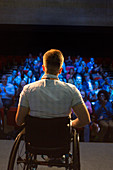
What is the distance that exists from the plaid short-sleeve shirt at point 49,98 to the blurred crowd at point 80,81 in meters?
2.89

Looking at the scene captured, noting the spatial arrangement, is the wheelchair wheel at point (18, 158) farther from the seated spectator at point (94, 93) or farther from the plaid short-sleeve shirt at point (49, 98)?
the seated spectator at point (94, 93)

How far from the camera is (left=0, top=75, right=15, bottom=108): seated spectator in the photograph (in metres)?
4.34

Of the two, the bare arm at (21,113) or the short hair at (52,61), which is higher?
the short hair at (52,61)

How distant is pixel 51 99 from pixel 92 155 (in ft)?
6.44

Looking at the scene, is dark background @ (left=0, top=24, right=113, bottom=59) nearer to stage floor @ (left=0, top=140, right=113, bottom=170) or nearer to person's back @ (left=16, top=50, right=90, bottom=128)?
stage floor @ (left=0, top=140, right=113, bottom=170)

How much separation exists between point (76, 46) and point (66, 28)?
0.46 meters

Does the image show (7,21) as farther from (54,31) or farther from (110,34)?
(110,34)

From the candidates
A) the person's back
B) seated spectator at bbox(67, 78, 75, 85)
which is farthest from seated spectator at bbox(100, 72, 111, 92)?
the person's back

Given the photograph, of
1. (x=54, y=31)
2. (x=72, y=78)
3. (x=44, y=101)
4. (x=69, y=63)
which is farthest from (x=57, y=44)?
(x=44, y=101)

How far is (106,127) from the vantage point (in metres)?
4.05

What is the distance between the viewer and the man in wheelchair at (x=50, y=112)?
142cm

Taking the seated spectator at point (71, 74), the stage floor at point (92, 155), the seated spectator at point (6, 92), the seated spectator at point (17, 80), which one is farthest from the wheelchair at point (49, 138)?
the seated spectator at point (71, 74)

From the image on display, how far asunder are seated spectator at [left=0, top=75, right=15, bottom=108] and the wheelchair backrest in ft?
9.79

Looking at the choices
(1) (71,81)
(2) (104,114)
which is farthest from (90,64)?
(2) (104,114)
